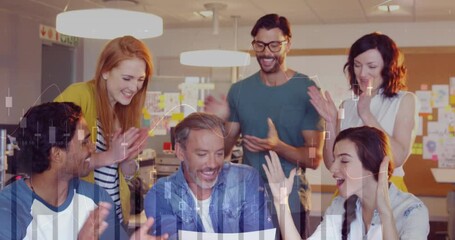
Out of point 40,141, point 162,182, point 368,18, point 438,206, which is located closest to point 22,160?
point 40,141

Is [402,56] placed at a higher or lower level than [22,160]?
higher

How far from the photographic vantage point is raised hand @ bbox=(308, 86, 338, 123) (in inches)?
52.9

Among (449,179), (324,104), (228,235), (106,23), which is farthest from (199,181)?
(449,179)

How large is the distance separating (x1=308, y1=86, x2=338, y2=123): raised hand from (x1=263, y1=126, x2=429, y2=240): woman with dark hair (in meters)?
0.05

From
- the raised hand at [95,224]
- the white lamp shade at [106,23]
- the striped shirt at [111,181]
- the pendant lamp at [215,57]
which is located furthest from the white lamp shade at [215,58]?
the raised hand at [95,224]

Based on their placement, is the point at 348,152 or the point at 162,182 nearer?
the point at 348,152

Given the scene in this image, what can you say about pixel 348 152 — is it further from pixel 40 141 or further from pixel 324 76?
pixel 40 141

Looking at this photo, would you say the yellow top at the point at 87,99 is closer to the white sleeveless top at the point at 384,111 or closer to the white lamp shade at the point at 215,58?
the white lamp shade at the point at 215,58

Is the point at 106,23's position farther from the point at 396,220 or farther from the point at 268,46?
the point at 396,220

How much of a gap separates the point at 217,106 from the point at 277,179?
0.80 ft

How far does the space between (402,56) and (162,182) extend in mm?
680

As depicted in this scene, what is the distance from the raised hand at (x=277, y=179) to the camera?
139 centimetres

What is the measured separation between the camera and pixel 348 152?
4.25 ft

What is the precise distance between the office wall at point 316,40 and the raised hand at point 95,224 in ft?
1.21
